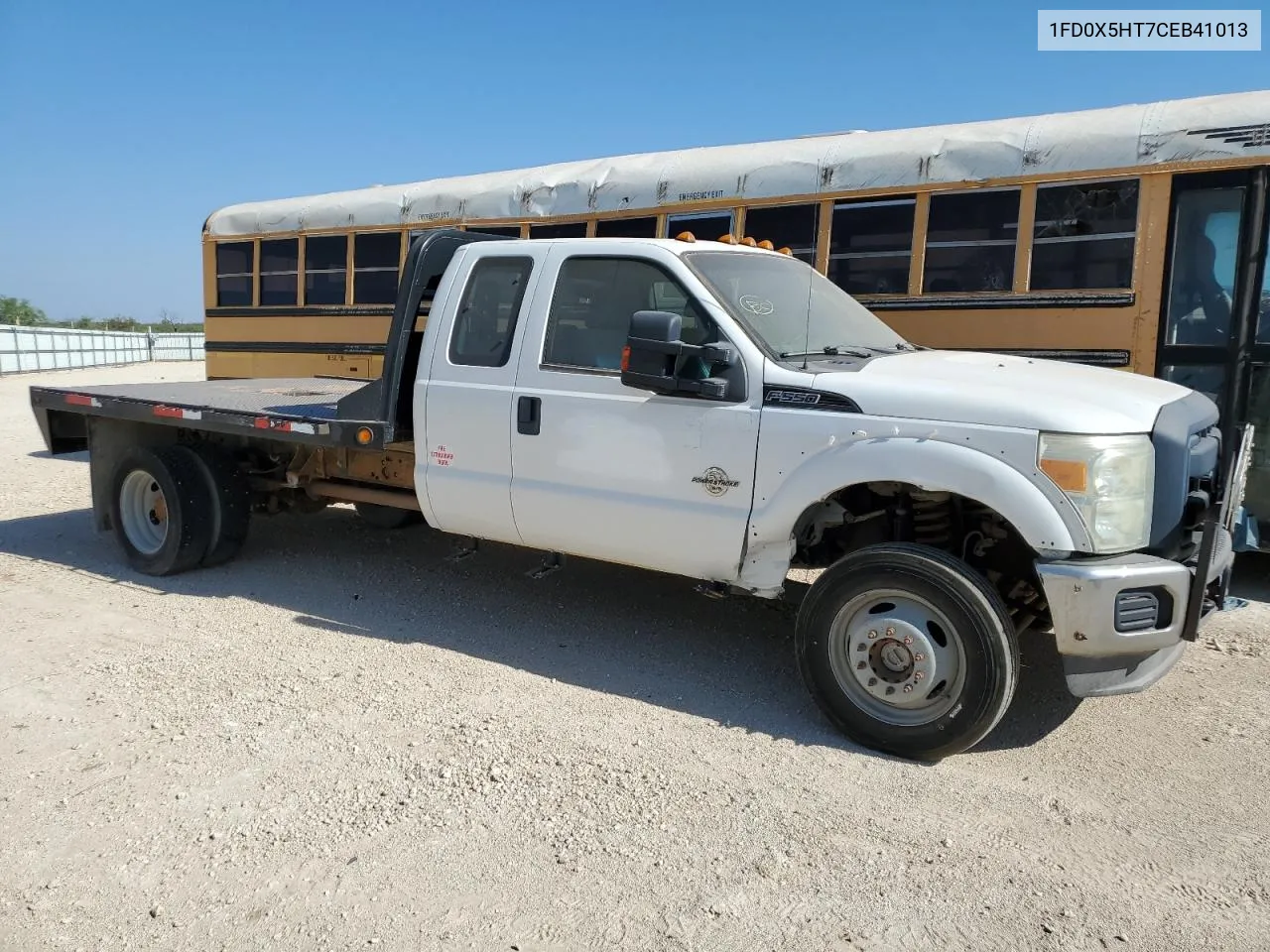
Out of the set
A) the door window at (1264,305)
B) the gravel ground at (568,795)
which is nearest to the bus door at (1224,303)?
the door window at (1264,305)

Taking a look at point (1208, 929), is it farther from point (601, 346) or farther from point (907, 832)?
point (601, 346)

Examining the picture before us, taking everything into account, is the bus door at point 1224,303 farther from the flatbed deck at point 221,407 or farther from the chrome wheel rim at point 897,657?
the flatbed deck at point 221,407

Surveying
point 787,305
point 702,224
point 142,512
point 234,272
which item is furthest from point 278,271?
point 787,305

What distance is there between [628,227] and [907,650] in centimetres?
538

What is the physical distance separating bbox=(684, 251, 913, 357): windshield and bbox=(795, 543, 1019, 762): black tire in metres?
1.09

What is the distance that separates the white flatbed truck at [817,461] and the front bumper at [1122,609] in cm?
1

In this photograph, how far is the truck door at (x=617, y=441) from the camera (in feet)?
14.7

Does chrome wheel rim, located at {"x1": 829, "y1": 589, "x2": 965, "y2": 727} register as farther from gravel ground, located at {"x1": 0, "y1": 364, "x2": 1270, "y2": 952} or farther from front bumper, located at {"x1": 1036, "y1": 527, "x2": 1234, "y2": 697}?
front bumper, located at {"x1": 1036, "y1": 527, "x2": 1234, "y2": 697}

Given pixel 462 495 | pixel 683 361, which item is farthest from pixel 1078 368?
pixel 462 495

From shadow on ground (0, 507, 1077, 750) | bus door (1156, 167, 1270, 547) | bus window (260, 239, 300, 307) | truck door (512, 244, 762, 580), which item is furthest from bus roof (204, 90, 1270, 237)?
truck door (512, 244, 762, 580)

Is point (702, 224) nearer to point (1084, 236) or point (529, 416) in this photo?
point (1084, 236)

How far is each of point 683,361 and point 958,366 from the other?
47.0 inches

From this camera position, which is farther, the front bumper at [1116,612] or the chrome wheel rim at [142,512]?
the chrome wheel rim at [142,512]

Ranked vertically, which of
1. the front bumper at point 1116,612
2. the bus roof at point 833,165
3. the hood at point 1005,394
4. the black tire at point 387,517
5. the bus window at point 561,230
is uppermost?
the bus roof at point 833,165
